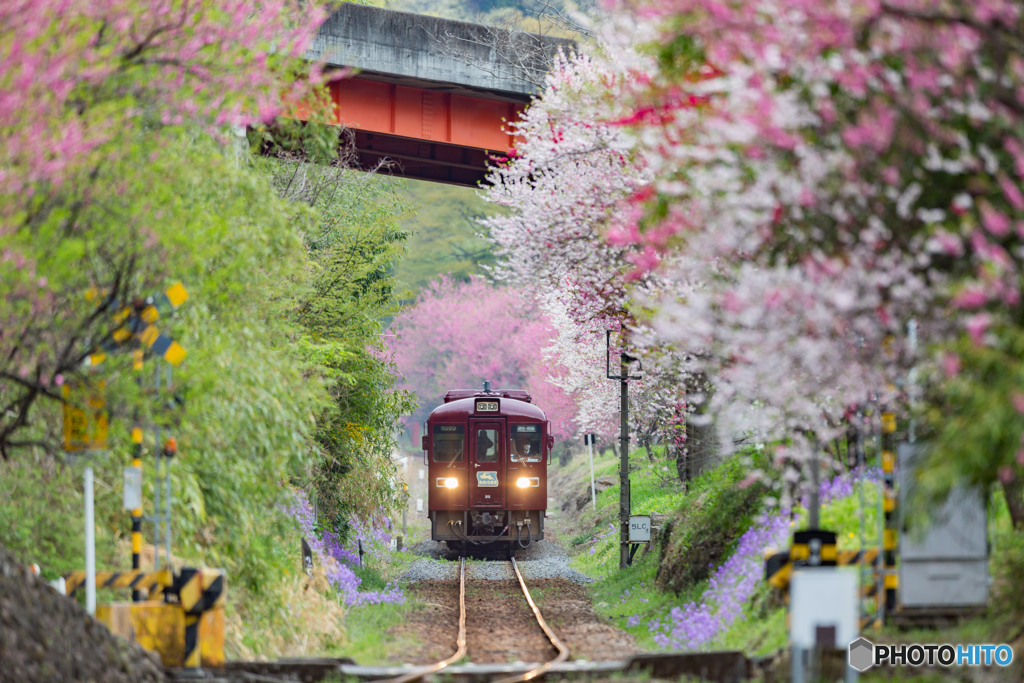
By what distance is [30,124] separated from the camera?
643 cm

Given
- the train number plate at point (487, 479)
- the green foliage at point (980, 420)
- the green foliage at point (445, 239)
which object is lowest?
the train number plate at point (487, 479)

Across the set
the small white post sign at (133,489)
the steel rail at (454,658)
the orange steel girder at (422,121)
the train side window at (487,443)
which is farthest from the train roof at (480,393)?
the small white post sign at (133,489)

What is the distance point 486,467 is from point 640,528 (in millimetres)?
4690

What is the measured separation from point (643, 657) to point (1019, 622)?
9.18 ft

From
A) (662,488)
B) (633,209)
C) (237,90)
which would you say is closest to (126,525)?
(237,90)

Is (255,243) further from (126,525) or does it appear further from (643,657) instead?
(643,657)

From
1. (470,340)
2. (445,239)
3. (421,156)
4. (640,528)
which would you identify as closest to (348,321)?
(421,156)

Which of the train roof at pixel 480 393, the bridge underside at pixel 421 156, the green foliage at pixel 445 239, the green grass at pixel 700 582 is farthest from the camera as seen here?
the green foliage at pixel 445 239

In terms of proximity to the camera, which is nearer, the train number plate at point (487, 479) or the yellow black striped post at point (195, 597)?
the yellow black striped post at point (195, 597)

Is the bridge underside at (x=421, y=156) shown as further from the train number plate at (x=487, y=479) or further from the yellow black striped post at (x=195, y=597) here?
the yellow black striped post at (x=195, y=597)

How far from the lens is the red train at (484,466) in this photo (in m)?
21.2

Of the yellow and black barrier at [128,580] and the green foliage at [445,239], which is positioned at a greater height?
the green foliage at [445,239]

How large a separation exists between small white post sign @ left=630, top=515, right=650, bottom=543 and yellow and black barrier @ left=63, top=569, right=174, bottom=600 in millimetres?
10385

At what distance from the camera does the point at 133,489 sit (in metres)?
7.79
